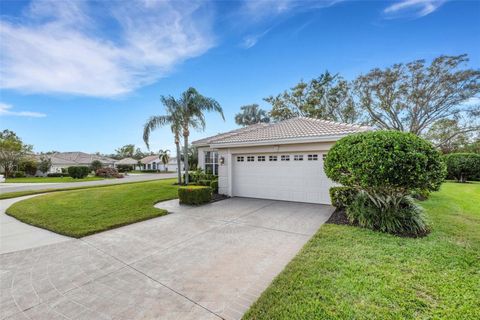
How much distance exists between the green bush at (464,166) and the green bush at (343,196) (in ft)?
51.3

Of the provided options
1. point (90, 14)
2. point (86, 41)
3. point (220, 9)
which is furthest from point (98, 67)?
point (220, 9)

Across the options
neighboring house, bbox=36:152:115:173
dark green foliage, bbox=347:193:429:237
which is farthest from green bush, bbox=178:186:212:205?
neighboring house, bbox=36:152:115:173

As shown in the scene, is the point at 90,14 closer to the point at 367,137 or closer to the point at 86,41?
the point at 86,41

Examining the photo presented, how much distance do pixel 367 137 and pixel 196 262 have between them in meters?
5.32

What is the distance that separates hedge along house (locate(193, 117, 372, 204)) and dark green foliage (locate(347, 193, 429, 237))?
2524 millimetres

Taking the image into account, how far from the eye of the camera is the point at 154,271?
373 cm

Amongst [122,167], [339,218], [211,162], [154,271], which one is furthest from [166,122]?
[122,167]

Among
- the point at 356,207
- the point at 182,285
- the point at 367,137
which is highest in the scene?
the point at 367,137

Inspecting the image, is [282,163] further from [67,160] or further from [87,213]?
[67,160]

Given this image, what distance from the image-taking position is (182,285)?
3.27 metres

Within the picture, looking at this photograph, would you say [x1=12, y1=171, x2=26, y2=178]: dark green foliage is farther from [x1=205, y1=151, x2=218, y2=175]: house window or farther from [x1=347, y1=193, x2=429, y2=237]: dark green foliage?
[x1=347, y1=193, x2=429, y2=237]: dark green foliage

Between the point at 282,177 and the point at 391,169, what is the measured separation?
16.9 feet

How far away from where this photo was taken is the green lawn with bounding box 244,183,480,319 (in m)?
2.57

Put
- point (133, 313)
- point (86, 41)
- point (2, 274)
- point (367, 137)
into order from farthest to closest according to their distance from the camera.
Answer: point (86, 41)
point (367, 137)
point (2, 274)
point (133, 313)
